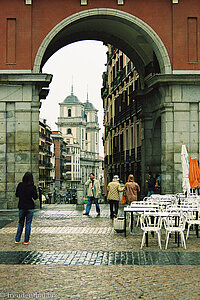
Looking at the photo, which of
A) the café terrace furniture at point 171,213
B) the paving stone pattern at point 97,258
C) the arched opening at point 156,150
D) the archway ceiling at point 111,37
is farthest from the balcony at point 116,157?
the paving stone pattern at point 97,258

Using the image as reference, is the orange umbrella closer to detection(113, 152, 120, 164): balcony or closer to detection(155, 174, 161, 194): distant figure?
detection(155, 174, 161, 194): distant figure

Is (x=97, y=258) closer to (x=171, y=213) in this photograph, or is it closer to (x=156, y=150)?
(x=171, y=213)

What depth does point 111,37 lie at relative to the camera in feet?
103

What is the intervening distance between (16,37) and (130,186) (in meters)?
9.62

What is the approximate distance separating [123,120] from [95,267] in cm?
3325

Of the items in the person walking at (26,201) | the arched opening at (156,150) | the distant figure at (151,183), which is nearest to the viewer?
the person walking at (26,201)

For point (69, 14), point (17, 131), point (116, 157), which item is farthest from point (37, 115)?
point (116, 157)

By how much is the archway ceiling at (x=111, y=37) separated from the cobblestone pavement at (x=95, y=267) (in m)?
15.0

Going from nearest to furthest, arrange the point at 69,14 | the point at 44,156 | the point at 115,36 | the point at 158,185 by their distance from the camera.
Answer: the point at 69,14 → the point at 158,185 → the point at 115,36 → the point at 44,156

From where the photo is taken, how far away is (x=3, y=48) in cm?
2506

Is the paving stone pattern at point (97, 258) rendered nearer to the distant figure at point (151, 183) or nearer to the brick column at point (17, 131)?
the brick column at point (17, 131)

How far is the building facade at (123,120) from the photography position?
3753 centimetres

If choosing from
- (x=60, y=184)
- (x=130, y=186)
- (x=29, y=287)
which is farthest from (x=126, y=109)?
(x=60, y=184)

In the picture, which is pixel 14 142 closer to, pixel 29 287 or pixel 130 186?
pixel 130 186
